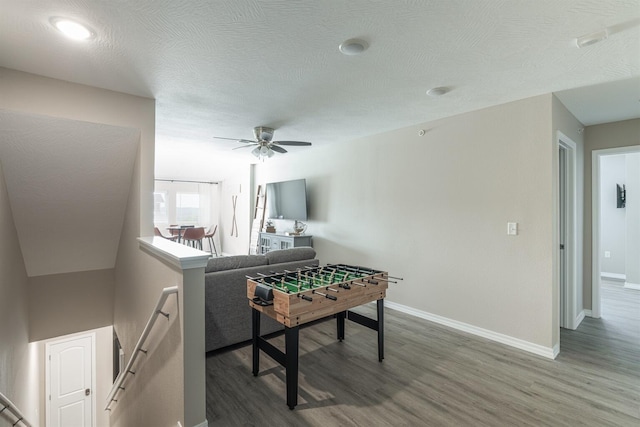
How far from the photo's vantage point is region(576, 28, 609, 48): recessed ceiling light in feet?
6.26

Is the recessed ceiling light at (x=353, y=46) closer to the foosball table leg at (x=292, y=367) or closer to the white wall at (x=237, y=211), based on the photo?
the foosball table leg at (x=292, y=367)

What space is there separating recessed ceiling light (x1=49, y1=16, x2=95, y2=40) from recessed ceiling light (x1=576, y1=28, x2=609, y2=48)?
3216mm

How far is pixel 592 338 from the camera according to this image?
330 centimetres

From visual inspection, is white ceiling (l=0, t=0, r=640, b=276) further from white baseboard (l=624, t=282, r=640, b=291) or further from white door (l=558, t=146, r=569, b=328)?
white baseboard (l=624, t=282, r=640, b=291)

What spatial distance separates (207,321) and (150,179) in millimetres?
1585

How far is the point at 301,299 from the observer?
7.22 feet

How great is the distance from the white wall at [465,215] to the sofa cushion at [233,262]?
193 centimetres

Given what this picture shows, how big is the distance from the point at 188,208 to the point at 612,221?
10.3 metres

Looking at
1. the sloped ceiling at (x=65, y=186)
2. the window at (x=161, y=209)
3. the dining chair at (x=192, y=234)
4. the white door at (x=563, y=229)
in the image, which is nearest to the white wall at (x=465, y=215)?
→ the white door at (x=563, y=229)

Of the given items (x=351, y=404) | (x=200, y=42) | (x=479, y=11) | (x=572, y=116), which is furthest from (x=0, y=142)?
(x=572, y=116)

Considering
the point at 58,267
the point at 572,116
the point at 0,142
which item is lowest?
the point at 58,267

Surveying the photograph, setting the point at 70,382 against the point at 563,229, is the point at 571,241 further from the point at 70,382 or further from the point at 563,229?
the point at 70,382

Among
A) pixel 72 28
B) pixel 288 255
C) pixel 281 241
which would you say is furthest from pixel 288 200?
pixel 72 28

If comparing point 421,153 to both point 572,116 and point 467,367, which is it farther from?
point 467,367
